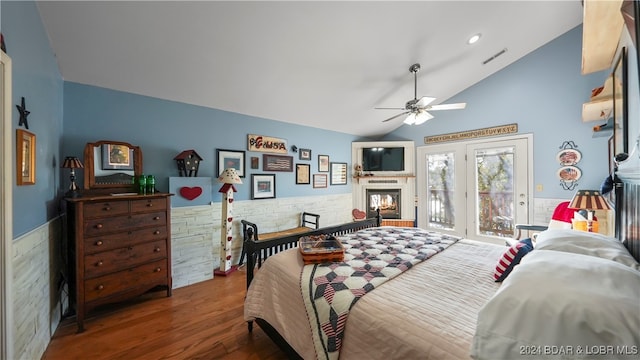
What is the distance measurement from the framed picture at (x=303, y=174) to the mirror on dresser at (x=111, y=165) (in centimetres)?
228

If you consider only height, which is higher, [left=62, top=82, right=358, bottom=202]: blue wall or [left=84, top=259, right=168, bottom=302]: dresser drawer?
[left=62, top=82, right=358, bottom=202]: blue wall

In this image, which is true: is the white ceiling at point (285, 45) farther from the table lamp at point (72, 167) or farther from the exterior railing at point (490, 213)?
the exterior railing at point (490, 213)

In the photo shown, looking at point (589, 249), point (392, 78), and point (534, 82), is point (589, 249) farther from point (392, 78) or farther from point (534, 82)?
point (534, 82)

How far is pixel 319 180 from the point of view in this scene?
453 centimetres

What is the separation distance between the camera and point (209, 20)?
2.03 m

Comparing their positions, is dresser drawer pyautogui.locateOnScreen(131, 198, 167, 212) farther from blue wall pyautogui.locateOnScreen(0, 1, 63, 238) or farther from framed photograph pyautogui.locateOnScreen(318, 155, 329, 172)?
framed photograph pyautogui.locateOnScreen(318, 155, 329, 172)

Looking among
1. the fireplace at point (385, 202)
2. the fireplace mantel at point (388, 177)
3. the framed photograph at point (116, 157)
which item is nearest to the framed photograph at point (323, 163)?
the fireplace mantel at point (388, 177)

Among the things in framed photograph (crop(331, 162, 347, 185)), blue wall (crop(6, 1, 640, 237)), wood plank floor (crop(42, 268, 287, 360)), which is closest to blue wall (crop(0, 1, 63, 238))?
blue wall (crop(6, 1, 640, 237))

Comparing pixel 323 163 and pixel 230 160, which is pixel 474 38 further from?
pixel 230 160

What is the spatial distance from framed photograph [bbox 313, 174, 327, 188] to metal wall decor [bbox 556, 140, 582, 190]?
356 centimetres

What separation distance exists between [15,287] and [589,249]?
3.05 metres

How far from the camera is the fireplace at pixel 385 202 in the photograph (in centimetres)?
488

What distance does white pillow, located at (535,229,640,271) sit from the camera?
0.97 meters

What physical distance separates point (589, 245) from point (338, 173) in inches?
153
